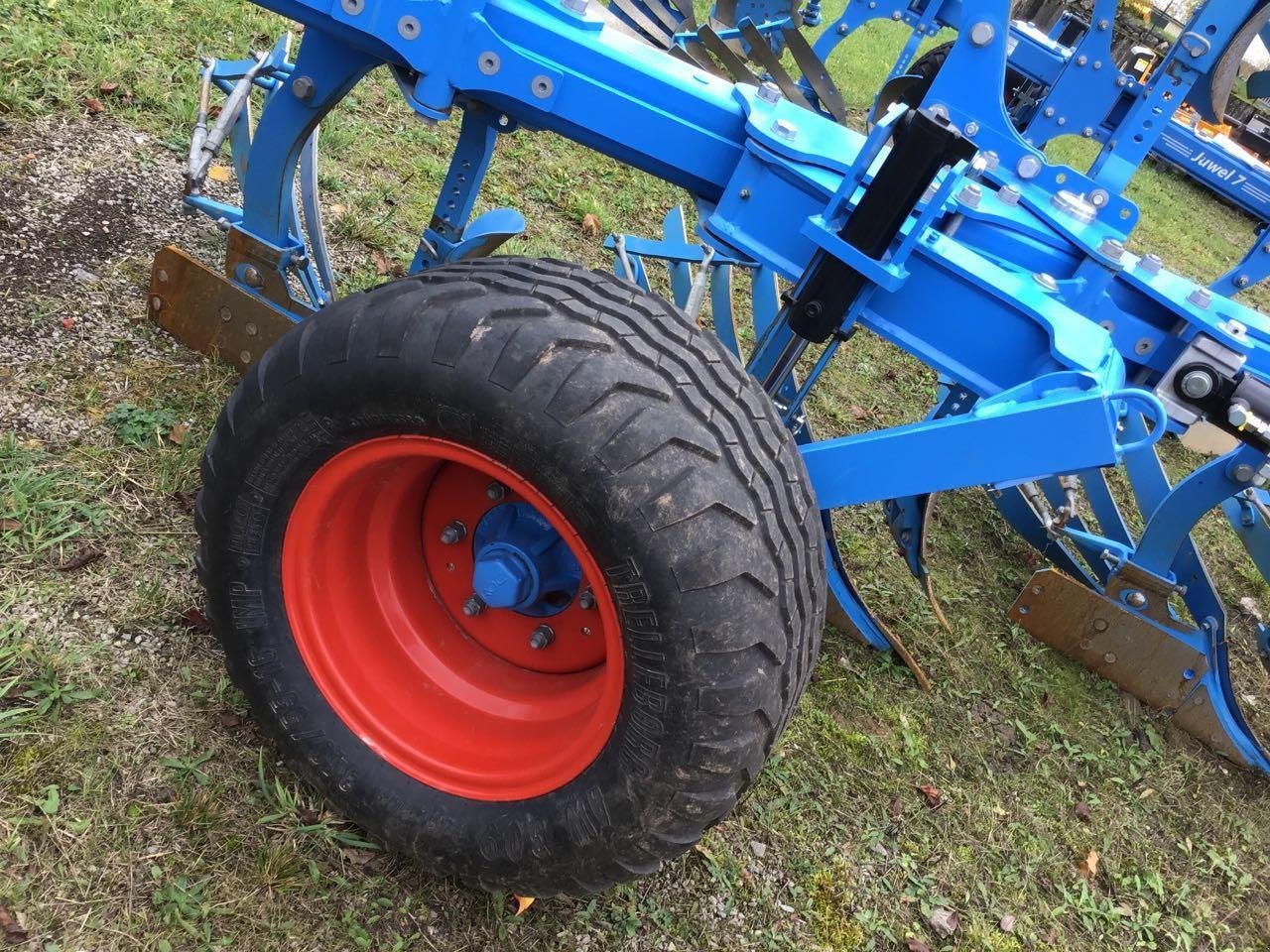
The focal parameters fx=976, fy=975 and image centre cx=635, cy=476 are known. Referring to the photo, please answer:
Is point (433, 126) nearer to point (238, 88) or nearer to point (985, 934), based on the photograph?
point (238, 88)

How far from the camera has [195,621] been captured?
2393 millimetres

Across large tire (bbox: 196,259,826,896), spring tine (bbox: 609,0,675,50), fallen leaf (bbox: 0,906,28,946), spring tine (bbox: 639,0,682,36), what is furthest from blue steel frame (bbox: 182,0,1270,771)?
spring tine (bbox: 639,0,682,36)

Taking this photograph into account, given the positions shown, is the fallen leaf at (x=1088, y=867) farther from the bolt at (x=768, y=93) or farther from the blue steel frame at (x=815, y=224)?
the bolt at (x=768, y=93)

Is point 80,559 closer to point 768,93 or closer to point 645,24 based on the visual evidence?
point 768,93

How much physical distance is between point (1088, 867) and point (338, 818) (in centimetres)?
225

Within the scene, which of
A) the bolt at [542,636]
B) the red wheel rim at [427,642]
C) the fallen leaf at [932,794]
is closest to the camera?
the red wheel rim at [427,642]

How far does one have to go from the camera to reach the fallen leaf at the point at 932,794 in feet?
9.66

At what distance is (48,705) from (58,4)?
Result: 3730 mm

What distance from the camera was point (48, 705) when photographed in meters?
2.10

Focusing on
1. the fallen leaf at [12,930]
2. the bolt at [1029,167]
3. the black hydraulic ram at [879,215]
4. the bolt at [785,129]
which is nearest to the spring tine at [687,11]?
the bolt at [1029,167]

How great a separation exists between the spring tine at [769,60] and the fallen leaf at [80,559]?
4.91 meters

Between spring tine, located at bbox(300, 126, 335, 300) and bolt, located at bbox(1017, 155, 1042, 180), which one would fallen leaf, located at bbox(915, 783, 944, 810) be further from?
spring tine, located at bbox(300, 126, 335, 300)

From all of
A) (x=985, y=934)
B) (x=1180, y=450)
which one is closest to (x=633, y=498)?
(x=985, y=934)

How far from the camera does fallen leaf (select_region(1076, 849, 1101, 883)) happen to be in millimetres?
2955
